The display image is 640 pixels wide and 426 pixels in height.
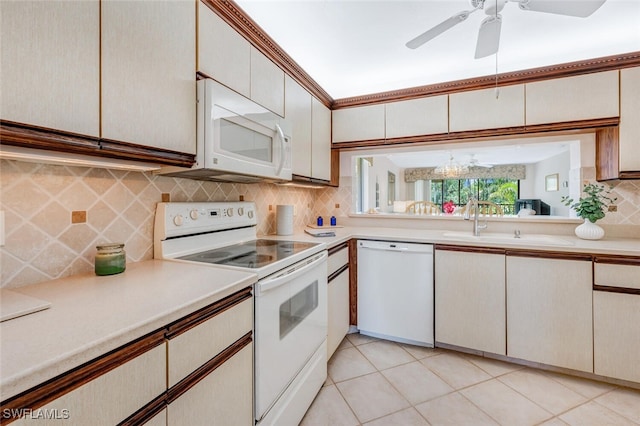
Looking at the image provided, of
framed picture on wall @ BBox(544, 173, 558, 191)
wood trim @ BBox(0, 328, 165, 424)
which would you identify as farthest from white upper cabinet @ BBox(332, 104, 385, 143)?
framed picture on wall @ BBox(544, 173, 558, 191)

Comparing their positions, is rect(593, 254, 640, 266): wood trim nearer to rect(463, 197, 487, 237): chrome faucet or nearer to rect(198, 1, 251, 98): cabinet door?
rect(463, 197, 487, 237): chrome faucet

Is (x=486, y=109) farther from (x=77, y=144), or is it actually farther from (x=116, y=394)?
(x=116, y=394)

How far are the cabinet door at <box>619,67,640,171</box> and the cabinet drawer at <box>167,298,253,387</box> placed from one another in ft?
8.54

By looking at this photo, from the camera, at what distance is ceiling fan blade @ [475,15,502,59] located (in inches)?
57.6

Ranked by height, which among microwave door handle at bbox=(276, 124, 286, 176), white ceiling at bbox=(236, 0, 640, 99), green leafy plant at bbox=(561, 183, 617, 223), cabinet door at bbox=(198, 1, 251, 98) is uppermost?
white ceiling at bbox=(236, 0, 640, 99)

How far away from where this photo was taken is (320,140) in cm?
258

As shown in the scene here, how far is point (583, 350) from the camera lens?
5.94ft

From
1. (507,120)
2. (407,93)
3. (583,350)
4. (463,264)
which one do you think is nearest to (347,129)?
(407,93)

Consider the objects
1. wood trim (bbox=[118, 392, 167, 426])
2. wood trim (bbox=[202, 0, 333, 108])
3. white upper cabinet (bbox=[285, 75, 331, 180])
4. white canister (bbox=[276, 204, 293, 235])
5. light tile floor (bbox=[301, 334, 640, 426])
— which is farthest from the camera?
white canister (bbox=[276, 204, 293, 235])

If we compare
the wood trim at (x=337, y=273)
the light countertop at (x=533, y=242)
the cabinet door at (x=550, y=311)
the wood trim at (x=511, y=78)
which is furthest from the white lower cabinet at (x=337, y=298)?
the wood trim at (x=511, y=78)

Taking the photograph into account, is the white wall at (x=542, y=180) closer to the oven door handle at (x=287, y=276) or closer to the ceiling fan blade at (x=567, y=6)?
the ceiling fan blade at (x=567, y=6)

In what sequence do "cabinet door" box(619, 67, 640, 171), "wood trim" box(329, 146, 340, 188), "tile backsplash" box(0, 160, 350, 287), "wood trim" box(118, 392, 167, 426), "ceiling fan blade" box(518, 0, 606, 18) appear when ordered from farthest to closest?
1. "wood trim" box(329, 146, 340, 188)
2. "cabinet door" box(619, 67, 640, 171)
3. "ceiling fan blade" box(518, 0, 606, 18)
4. "tile backsplash" box(0, 160, 350, 287)
5. "wood trim" box(118, 392, 167, 426)

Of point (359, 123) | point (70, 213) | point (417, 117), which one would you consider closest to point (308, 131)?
point (359, 123)

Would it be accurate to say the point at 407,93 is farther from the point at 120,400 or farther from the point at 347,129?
the point at 120,400
